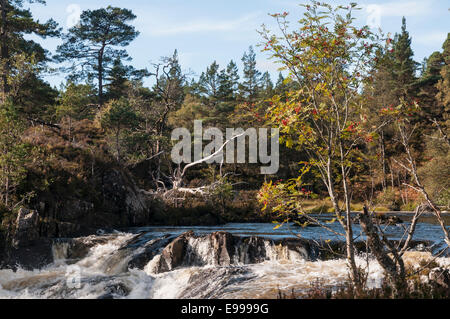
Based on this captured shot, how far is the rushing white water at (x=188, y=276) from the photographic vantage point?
8.81 meters

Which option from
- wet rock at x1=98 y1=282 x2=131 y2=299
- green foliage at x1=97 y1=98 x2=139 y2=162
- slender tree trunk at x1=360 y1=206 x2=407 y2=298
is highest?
green foliage at x1=97 y1=98 x2=139 y2=162

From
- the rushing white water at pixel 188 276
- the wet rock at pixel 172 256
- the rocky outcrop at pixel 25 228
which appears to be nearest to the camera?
the rushing white water at pixel 188 276

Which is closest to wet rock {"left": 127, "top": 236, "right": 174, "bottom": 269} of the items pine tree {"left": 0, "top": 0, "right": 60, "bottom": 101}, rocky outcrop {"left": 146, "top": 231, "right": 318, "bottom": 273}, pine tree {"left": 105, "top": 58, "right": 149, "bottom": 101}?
rocky outcrop {"left": 146, "top": 231, "right": 318, "bottom": 273}

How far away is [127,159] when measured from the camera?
26.0 m

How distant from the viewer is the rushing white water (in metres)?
8.81

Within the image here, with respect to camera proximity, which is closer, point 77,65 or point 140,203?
point 140,203

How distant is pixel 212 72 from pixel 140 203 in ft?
101

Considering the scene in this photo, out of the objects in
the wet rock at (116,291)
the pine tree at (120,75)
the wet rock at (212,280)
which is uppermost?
the pine tree at (120,75)

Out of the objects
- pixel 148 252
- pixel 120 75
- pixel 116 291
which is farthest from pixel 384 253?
pixel 120 75

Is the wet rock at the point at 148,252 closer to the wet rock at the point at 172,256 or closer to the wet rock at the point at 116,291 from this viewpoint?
the wet rock at the point at 172,256

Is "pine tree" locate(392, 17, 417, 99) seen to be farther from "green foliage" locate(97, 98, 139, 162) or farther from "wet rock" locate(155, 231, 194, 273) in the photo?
"wet rock" locate(155, 231, 194, 273)

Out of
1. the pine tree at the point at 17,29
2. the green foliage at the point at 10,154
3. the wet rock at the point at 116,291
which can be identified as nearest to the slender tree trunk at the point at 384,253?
the wet rock at the point at 116,291

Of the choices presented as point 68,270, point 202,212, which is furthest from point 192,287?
point 202,212
